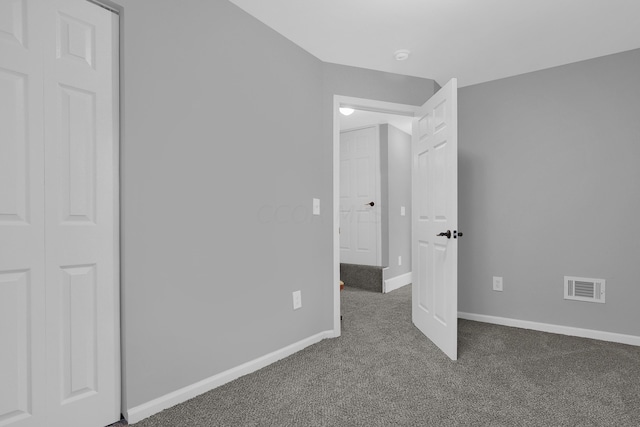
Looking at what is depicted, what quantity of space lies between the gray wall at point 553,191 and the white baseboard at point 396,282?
3.97 feet

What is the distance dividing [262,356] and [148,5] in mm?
2071

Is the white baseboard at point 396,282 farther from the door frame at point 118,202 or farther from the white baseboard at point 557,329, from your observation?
the door frame at point 118,202

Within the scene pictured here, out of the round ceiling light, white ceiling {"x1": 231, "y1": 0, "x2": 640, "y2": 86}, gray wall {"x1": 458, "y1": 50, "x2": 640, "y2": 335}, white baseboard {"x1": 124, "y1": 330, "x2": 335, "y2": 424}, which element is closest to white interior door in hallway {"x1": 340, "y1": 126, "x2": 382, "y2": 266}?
gray wall {"x1": 458, "y1": 50, "x2": 640, "y2": 335}

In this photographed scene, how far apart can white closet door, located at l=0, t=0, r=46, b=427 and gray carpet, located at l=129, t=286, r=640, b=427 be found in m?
0.52

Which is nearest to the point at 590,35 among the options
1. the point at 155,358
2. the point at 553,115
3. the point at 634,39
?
the point at 634,39

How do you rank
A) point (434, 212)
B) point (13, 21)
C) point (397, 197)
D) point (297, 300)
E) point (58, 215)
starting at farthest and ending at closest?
point (397, 197) → point (434, 212) → point (297, 300) → point (58, 215) → point (13, 21)

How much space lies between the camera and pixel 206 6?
1917 mm

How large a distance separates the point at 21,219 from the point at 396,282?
414 centimetres

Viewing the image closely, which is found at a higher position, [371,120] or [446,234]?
[371,120]

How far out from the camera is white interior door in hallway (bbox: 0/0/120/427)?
52.9 inches

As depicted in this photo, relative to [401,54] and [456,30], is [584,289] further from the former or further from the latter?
[401,54]

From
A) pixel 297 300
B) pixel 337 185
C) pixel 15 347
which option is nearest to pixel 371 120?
pixel 337 185

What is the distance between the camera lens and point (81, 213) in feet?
4.96

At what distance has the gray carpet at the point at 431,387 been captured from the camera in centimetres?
165
